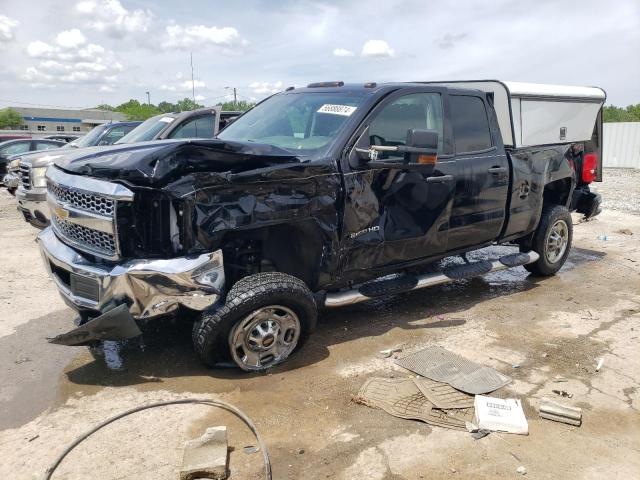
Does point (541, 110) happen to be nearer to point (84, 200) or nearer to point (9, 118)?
point (84, 200)

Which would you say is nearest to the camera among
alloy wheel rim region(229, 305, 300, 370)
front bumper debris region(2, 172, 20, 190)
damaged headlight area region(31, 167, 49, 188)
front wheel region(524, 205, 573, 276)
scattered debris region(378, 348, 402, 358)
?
alloy wheel rim region(229, 305, 300, 370)

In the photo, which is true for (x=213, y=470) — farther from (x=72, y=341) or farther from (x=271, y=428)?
(x=72, y=341)

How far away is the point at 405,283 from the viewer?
15.0 ft

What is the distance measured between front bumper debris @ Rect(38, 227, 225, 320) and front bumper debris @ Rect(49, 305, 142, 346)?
0.07 m

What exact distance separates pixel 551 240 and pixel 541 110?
60.5 inches

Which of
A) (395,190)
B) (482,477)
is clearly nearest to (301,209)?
(395,190)

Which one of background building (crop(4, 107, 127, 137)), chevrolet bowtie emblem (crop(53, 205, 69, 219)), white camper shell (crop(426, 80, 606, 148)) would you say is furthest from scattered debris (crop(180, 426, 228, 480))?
background building (crop(4, 107, 127, 137))

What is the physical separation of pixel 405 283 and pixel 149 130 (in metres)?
5.56

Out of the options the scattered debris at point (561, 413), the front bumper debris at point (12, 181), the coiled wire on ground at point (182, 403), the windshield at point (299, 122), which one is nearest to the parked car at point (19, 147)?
the front bumper debris at point (12, 181)

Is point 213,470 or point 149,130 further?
point 149,130

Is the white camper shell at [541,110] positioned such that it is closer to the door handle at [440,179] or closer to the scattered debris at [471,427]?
the door handle at [440,179]

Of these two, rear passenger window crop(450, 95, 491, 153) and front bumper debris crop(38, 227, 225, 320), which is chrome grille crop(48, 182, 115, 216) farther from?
rear passenger window crop(450, 95, 491, 153)

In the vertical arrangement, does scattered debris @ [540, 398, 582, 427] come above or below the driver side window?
below

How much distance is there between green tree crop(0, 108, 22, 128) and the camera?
246 feet
